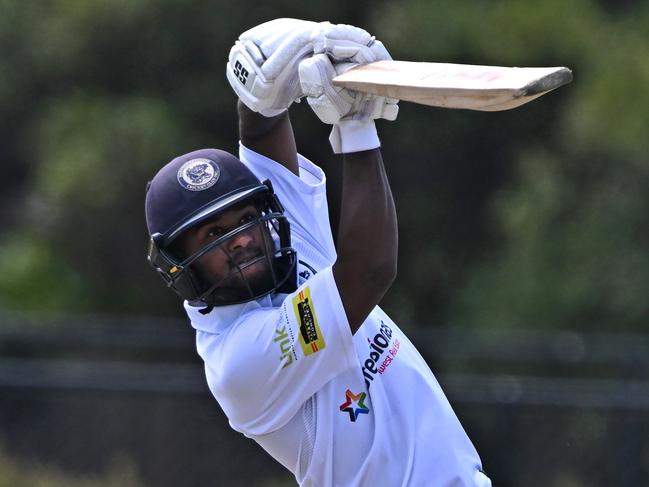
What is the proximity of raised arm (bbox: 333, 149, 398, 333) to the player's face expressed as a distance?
0.70ft

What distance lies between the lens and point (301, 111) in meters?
8.80

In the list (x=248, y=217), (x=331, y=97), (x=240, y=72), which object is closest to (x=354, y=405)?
(x=248, y=217)

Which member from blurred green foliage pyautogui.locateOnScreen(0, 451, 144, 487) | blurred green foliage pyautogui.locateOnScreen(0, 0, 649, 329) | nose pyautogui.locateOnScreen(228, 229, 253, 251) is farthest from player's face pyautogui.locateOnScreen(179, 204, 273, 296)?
blurred green foliage pyautogui.locateOnScreen(0, 0, 649, 329)

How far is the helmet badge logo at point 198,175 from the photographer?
10.0ft

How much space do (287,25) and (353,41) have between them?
0.21 meters

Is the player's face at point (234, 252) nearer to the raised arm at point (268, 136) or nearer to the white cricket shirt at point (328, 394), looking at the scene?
the white cricket shirt at point (328, 394)

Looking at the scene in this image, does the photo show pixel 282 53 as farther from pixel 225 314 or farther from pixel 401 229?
pixel 401 229

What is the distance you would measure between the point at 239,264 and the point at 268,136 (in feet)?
2.00

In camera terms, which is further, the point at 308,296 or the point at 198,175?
the point at 198,175

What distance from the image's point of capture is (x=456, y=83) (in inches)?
108

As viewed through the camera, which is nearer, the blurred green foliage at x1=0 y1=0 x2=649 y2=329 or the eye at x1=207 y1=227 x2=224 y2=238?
the eye at x1=207 y1=227 x2=224 y2=238

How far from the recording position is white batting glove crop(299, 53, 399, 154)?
112 inches

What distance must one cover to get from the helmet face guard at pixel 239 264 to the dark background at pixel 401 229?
3.86 meters

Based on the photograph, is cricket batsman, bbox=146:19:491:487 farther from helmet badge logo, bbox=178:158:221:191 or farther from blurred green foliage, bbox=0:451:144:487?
blurred green foliage, bbox=0:451:144:487
